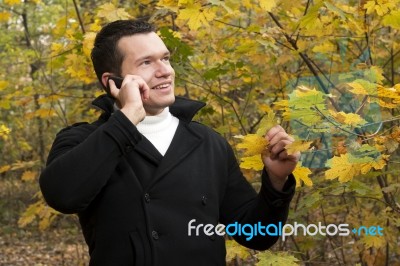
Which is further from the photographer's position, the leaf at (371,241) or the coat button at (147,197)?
the leaf at (371,241)

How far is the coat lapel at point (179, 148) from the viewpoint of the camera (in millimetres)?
2049

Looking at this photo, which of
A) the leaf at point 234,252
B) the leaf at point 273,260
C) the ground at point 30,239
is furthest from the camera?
the ground at point 30,239

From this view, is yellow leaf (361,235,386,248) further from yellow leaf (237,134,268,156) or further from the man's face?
the man's face

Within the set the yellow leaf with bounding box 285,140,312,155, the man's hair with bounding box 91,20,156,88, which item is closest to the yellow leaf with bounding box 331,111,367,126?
the yellow leaf with bounding box 285,140,312,155

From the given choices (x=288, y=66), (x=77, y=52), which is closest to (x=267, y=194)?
(x=77, y=52)

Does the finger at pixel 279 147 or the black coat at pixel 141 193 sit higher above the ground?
the finger at pixel 279 147

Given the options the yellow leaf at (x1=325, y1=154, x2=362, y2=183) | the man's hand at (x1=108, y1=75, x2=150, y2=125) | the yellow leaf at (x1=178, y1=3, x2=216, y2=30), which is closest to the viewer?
the man's hand at (x1=108, y1=75, x2=150, y2=125)

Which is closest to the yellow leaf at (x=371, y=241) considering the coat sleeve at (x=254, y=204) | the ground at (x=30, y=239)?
the coat sleeve at (x=254, y=204)

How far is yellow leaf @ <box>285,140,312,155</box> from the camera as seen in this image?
72.2 inches

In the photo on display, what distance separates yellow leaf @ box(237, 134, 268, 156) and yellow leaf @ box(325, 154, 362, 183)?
0.24 m

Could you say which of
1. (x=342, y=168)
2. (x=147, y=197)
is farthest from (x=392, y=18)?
(x=147, y=197)

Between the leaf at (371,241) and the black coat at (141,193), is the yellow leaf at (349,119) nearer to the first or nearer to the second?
the black coat at (141,193)

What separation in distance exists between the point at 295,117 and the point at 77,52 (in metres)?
2.20

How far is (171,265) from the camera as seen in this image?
1.96 meters
